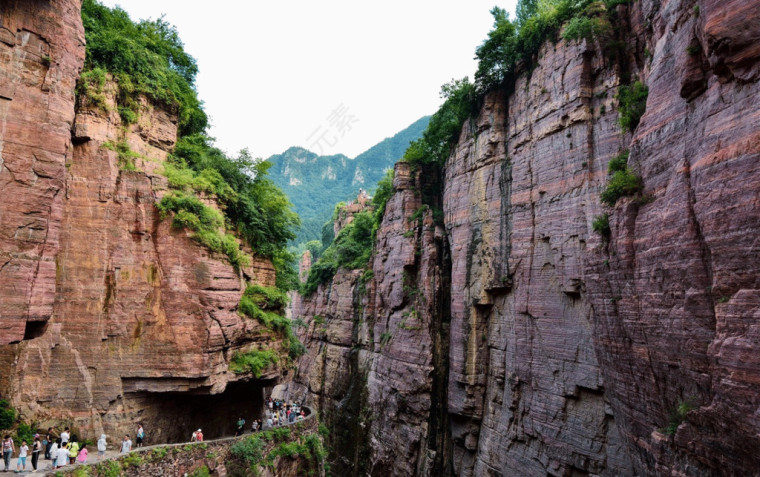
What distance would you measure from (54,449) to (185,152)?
36.4 ft

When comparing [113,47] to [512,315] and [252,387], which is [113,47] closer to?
[252,387]

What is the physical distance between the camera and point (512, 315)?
20719mm

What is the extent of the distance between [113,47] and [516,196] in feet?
59.7

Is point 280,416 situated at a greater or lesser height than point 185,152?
lesser

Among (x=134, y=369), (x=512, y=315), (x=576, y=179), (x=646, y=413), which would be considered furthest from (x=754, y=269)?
(x=134, y=369)

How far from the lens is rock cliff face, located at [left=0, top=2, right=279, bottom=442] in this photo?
987 cm

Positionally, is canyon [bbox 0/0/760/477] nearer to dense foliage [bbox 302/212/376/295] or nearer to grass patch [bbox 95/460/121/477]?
grass patch [bbox 95/460/121/477]

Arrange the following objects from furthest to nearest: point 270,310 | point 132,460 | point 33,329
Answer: point 270,310 → point 132,460 → point 33,329

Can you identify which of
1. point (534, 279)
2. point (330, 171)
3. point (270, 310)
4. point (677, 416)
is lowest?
point (677, 416)

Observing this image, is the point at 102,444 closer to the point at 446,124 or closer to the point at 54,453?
the point at 54,453

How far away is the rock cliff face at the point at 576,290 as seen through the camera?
8352 millimetres

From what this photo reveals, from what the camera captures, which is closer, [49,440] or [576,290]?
[49,440]

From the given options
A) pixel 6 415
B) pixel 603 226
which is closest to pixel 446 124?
pixel 603 226

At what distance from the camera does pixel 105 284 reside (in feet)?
44.0
